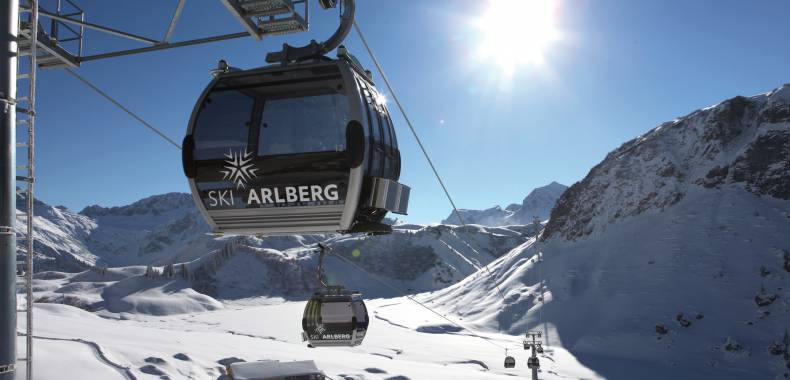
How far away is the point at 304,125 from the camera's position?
540 cm

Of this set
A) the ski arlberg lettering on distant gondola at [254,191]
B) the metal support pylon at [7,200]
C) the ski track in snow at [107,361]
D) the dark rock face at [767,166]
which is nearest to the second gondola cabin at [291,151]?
the ski arlberg lettering on distant gondola at [254,191]

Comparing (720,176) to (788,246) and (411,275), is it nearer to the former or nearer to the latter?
(788,246)

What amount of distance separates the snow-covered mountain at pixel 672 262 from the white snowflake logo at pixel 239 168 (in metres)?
47.5

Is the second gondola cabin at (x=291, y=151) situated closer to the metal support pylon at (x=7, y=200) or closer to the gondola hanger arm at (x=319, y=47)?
the gondola hanger arm at (x=319, y=47)

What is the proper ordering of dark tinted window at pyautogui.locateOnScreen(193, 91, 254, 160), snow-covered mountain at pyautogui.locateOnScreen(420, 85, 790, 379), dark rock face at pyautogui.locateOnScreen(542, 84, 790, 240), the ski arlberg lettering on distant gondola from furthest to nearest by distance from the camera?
dark rock face at pyautogui.locateOnScreen(542, 84, 790, 240) < snow-covered mountain at pyautogui.locateOnScreen(420, 85, 790, 379) < dark tinted window at pyautogui.locateOnScreen(193, 91, 254, 160) < the ski arlberg lettering on distant gondola

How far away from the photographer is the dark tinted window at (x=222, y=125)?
5500 mm

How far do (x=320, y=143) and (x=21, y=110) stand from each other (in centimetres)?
267

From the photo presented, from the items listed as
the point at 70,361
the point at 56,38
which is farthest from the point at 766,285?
the point at 56,38

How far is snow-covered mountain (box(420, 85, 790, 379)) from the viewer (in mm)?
50469

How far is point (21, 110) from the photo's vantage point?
4594 millimetres

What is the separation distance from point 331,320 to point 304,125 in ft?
14.4

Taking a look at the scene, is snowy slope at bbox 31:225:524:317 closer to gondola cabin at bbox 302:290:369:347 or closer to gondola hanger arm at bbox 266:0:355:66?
gondola cabin at bbox 302:290:369:347

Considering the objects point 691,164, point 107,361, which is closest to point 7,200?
point 107,361

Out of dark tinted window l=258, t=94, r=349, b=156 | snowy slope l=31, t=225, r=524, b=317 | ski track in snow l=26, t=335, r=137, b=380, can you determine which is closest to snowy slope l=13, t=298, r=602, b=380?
ski track in snow l=26, t=335, r=137, b=380
